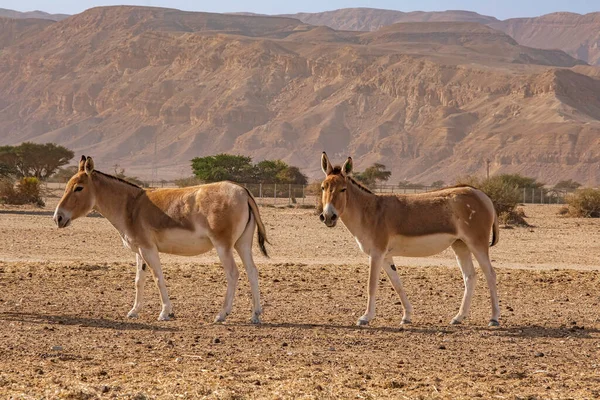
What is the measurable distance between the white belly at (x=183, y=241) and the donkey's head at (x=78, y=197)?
128 centimetres

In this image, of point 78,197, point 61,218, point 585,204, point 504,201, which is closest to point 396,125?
point 585,204

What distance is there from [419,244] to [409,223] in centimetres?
32

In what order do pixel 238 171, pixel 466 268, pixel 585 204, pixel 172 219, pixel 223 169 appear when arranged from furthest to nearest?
pixel 238 171 → pixel 223 169 → pixel 585 204 → pixel 466 268 → pixel 172 219

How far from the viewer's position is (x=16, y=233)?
28828 millimetres

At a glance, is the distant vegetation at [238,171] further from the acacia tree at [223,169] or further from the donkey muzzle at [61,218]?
the donkey muzzle at [61,218]

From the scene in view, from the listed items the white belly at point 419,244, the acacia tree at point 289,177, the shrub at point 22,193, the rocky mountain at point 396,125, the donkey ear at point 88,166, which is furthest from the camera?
the rocky mountain at point 396,125

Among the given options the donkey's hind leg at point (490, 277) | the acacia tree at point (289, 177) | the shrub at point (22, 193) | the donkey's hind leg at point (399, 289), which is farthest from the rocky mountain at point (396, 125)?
the donkey's hind leg at point (399, 289)

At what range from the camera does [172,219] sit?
13.4 meters

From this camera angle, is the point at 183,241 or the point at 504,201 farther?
the point at 504,201

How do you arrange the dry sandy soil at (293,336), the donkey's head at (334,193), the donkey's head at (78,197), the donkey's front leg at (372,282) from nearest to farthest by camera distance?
the dry sandy soil at (293,336) → the donkey's head at (334,193) → the donkey's front leg at (372,282) → the donkey's head at (78,197)

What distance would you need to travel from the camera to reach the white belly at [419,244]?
43.5 ft

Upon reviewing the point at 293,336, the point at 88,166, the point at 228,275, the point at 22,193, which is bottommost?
the point at 22,193

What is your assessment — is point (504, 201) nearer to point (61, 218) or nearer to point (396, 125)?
point (61, 218)

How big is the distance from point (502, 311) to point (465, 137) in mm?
154127
